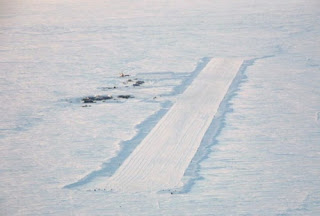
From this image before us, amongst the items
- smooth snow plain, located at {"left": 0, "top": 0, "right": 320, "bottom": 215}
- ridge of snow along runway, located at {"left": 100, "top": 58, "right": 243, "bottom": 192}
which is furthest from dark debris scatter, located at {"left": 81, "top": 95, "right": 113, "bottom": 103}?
ridge of snow along runway, located at {"left": 100, "top": 58, "right": 243, "bottom": 192}

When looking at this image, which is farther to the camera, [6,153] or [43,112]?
[43,112]

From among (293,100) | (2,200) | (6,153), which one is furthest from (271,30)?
(2,200)

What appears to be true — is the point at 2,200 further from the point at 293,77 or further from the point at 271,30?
the point at 271,30

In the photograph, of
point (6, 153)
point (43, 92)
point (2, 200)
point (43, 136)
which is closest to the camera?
point (2, 200)

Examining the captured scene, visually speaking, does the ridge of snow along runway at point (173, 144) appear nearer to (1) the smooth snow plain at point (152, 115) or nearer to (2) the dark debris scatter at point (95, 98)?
(1) the smooth snow plain at point (152, 115)

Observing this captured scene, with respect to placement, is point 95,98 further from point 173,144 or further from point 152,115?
point 173,144

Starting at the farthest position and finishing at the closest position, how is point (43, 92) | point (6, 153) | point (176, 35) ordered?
point (176, 35) → point (43, 92) → point (6, 153)
